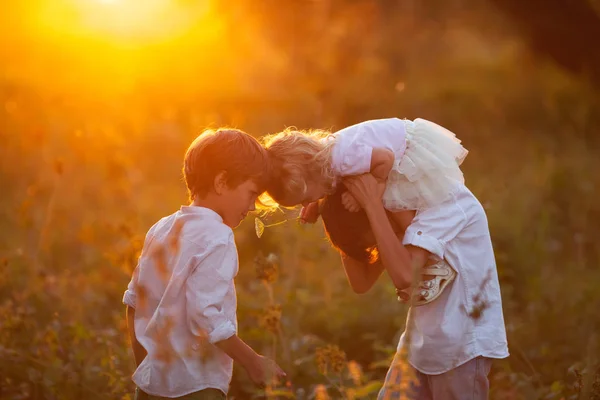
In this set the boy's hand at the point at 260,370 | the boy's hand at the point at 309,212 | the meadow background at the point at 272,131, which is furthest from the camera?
the meadow background at the point at 272,131

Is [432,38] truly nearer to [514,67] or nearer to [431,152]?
[514,67]

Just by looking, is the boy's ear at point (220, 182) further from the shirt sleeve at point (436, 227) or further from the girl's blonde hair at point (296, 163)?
the shirt sleeve at point (436, 227)

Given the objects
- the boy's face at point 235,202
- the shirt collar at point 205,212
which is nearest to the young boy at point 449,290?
the boy's face at point 235,202

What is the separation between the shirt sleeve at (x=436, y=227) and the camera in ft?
9.50

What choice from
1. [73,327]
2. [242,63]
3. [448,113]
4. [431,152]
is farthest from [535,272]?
[242,63]

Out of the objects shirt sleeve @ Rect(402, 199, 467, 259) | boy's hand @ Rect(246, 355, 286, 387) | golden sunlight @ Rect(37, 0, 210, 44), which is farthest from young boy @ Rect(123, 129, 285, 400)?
golden sunlight @ Rect(37, 0, 210, 44)

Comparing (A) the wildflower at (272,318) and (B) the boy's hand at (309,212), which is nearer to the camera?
(A) the wildflower at (272,318)

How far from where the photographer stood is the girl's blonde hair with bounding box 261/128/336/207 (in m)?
3.02

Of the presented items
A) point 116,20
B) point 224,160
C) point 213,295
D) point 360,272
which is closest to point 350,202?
point 360,272

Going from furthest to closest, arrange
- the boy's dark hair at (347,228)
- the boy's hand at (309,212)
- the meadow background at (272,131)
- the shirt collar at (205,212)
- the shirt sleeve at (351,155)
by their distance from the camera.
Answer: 1. the meadow background at (272,131)
2. the boy's hand at (309,212)
3. the boy's dark hair at (347,228)
4. the shirt sleeve at (351,155)
5. the shirt collar at (205,212)

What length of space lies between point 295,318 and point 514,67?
10579mm

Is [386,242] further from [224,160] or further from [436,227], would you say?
[224,160]

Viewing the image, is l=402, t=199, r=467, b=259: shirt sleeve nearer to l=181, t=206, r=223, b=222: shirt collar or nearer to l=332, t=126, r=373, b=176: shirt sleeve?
l=332, t=126, r=373, b=176: shirt sleeve

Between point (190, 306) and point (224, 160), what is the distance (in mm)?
519
